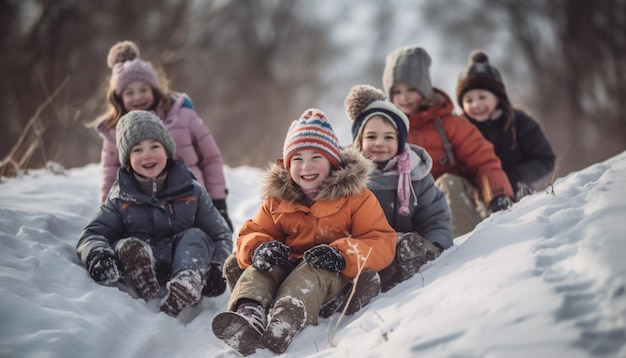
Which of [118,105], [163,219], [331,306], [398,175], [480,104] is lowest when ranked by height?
[331,306]

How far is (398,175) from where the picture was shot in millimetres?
3600

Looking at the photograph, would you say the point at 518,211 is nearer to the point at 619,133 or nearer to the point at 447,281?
the point at 447,281

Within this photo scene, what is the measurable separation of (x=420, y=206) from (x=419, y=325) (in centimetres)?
158

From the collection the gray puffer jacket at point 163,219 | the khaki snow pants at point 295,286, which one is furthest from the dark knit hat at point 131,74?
the khaki snow pants at point 295,286

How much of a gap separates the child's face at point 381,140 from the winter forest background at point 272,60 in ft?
11.9

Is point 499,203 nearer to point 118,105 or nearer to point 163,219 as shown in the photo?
point 163,219

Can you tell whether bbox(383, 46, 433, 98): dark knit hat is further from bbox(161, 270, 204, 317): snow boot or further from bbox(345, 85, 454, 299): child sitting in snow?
bbox(161, 270, 204, 317): snow boot

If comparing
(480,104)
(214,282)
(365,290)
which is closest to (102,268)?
(214,282)

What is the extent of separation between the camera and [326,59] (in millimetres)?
32875

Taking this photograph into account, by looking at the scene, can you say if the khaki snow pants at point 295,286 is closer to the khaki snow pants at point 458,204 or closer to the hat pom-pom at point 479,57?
the khaki snow pants at point 458,204

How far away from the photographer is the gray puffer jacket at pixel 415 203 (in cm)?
361

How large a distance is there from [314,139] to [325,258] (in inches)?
30.1

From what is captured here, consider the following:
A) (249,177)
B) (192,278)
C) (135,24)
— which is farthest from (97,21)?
(192,278)

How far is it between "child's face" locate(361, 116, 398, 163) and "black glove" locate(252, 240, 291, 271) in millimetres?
1109
